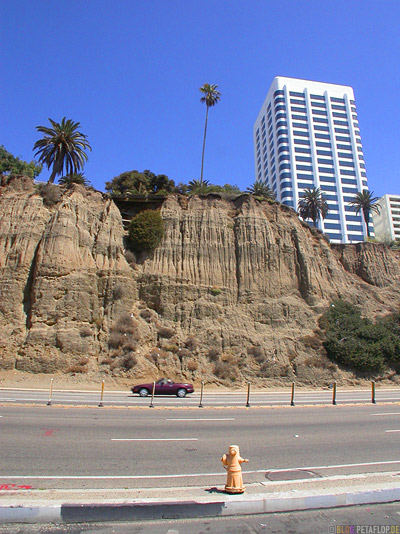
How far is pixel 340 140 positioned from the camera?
12738cm

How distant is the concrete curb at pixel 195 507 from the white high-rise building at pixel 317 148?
366ft

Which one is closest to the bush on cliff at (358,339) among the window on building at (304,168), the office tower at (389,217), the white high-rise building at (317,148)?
the white high-rise building at (317,148)

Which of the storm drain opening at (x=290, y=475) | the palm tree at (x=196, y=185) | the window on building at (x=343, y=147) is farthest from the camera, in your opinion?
the window on building at (x=343, y=147)

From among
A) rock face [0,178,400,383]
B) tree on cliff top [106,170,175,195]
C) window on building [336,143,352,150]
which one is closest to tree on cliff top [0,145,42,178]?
tree on cliff top [106,170,175,195]

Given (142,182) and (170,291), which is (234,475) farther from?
(142,182)

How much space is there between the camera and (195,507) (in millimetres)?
5043

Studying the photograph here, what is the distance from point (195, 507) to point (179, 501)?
0.23 m

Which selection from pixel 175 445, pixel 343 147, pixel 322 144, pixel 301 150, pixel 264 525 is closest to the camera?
pixel 264 525

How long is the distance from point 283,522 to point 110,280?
28.3 meters

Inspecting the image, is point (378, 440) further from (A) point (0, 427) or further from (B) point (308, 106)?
(B) point (308, 106)

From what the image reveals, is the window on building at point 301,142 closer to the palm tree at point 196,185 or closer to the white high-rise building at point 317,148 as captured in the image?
the white high-rise building at point 317,148

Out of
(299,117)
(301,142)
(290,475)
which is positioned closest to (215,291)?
(290,475)

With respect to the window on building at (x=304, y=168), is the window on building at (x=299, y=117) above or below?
above

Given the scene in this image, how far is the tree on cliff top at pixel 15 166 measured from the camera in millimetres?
52812
